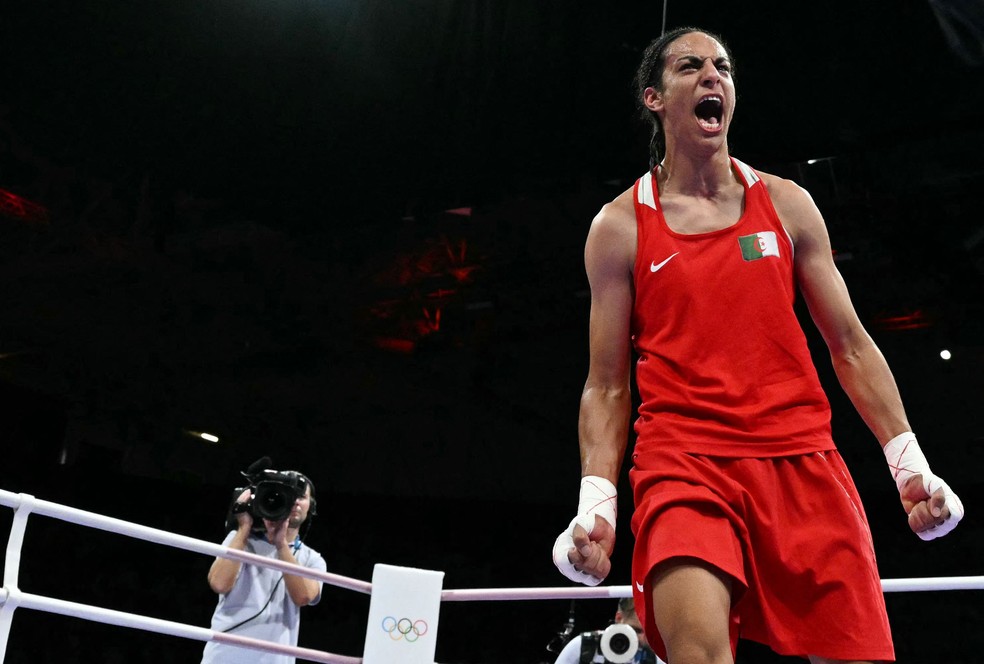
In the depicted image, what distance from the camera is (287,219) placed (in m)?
7.39

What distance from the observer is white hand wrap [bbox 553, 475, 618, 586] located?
1411 millimetres

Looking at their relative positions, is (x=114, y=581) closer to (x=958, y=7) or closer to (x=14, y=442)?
(x=14, y=442)

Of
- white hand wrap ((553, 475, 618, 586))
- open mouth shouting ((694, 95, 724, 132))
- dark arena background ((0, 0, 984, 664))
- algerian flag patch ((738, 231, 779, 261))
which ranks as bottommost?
white hand wrap ((553, 475, 618, 586))

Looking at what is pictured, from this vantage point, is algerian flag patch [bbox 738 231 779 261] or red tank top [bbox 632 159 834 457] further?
algerian flag patch [bbox 738 231 779 261]

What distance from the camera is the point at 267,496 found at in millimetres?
3115

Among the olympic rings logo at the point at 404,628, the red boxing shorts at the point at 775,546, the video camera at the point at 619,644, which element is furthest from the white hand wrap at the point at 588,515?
the video camera at the point at 619,644

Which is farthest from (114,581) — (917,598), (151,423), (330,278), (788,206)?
(788,206)

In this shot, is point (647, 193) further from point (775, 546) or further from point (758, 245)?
point (775, 546)

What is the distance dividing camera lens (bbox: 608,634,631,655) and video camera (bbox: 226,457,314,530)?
41.0 inches

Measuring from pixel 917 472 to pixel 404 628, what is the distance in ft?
4.56

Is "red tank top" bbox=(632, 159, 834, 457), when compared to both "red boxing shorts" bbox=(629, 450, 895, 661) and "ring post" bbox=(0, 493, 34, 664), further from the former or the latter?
"ring post" bbox=(0, 493, 34, 664)

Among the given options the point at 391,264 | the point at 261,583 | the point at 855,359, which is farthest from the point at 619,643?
the point at 391,264

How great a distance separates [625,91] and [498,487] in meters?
4.91

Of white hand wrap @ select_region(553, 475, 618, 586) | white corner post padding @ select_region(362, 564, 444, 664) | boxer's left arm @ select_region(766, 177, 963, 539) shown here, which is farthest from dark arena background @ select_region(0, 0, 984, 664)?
white hand wrap @ select_region(553, 475, 618, 586)
